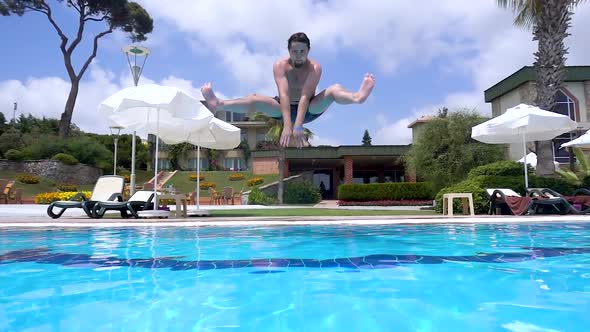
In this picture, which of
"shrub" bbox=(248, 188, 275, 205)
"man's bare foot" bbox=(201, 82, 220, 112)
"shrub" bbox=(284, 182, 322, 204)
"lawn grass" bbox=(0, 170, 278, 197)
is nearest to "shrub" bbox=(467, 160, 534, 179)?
"man's bare foot" bbox=(201, 82, 220, 112)

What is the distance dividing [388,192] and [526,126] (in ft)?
43.0

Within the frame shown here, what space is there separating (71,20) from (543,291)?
42409mm

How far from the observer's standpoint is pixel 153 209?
10828 millimetres

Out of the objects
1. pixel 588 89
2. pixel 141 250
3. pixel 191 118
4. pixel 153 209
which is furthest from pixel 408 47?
pixel 588 89

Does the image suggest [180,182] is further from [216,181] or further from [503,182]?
[503,182]

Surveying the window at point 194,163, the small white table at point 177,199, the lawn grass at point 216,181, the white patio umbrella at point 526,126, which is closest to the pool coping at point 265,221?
the small white table at point 177,199

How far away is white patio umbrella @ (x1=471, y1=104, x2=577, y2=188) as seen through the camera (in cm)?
1141

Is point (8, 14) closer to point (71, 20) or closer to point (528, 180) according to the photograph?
point (71, 20)

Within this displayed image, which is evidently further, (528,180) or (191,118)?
(528,180)

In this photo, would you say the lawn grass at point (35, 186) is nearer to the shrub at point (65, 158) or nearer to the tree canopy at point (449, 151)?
the shrub at point (65, 158)

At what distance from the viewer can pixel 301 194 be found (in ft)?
88.3

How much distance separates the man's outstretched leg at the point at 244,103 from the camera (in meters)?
7.93

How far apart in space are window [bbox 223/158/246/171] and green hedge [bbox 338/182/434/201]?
19414mm

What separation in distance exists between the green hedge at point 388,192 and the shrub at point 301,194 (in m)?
2.78
